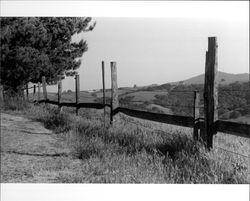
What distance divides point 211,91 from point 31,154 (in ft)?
10.4

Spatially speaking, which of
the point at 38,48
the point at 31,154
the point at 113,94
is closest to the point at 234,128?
the point at 31,154

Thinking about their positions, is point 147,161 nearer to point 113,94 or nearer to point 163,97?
point 113,94

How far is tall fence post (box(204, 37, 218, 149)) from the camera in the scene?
5.50m

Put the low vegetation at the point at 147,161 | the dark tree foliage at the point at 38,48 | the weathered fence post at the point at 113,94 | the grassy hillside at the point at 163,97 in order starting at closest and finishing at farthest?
the low vegetation at the point at 147,161 → the grassy hillside at the point at 163,97 → the weathered fence post at the point at 113,94 → the dark tree foliage at the point at 38,48

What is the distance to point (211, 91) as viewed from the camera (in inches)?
220

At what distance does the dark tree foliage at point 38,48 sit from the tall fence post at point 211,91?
7.44m

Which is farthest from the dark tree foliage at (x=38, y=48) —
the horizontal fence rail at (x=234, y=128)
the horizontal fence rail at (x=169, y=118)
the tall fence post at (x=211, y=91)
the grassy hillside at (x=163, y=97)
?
the horizontal fence rail at (x=234, y=128)

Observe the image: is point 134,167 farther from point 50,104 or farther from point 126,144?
point 50,104

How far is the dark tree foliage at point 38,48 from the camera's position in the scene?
13484mm

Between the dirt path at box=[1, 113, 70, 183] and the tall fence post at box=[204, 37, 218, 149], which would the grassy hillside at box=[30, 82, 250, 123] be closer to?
the tall fence post at box=[204, 37, 218, 149]

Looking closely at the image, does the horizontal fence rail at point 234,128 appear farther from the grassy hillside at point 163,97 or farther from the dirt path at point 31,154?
the dirt path at point 31,154

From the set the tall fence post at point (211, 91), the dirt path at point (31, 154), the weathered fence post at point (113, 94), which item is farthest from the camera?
the weathered fence post at point (113, 94)

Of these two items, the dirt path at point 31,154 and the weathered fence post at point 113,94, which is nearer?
the dirt path at point 31,154
